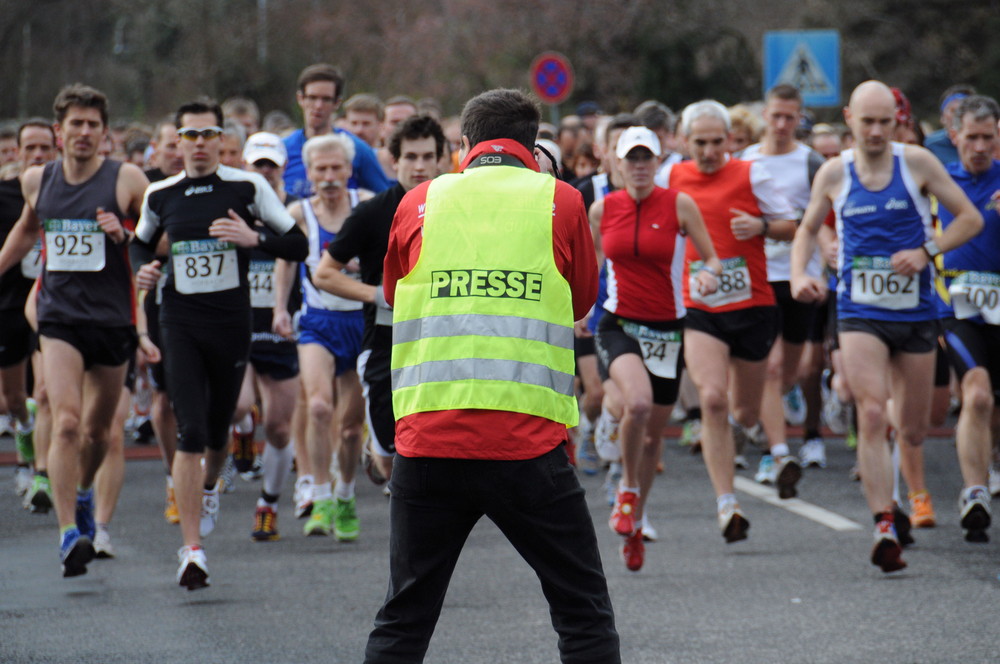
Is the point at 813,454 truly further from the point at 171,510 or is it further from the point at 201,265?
the point at 201,265

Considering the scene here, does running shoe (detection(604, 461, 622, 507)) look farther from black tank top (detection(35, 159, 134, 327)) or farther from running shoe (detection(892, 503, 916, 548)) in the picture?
black tank top (detection(35, 159, 134, 327))

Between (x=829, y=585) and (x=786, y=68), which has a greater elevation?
(x=786, y=68)

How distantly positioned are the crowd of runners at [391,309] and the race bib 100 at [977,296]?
0.5 inches

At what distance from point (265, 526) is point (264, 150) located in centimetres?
251

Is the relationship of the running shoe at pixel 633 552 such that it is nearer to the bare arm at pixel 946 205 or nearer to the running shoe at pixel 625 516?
the running shoe at pixel 625 516

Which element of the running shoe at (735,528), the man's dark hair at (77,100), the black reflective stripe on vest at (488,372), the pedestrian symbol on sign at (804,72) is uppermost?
the pedestrian symbol on sign at (804,72)

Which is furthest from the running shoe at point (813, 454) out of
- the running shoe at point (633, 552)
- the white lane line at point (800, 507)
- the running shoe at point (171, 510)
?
the running shoe at point (171, 510)

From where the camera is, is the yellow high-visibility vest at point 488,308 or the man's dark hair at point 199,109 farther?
the man's dark hair at point 199,109

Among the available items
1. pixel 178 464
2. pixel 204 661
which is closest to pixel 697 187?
pixel 178 464

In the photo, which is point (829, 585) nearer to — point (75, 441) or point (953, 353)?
point (953, 353)

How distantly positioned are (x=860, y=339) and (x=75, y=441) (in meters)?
4.03

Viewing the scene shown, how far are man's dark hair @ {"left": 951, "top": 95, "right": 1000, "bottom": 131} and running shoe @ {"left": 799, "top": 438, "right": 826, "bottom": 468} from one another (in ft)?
10.8

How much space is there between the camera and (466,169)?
16.0 feet

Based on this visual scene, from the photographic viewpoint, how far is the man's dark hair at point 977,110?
31.3 ft
